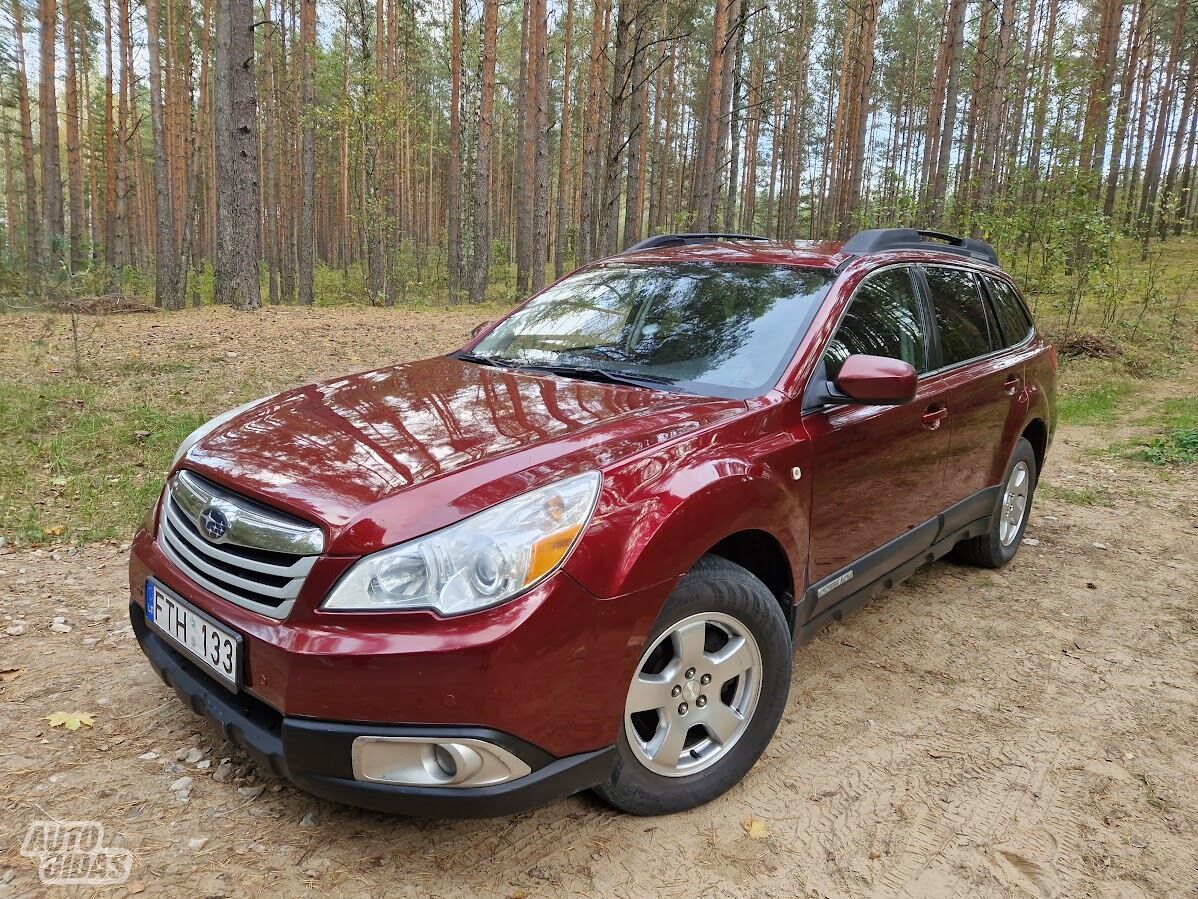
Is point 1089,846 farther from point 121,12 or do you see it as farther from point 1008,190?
point 121,12

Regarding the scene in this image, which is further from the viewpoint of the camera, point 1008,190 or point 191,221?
point 191,221

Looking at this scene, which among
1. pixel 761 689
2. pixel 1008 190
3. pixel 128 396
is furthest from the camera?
pixel 1008 190

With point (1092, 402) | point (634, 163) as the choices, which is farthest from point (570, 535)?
point (634, 163)

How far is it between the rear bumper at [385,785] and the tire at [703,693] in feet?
0.86

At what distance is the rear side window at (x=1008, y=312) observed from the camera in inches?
168

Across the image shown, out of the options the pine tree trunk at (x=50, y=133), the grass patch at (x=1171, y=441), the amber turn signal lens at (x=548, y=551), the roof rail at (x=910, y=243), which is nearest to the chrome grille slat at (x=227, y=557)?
the amber turn signal lens at (x=548, y=551)

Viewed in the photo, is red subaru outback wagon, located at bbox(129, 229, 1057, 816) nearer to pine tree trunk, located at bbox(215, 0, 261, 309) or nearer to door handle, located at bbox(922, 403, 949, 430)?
door handle, located at bbox(922, 403, 949, 430)

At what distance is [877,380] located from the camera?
2.61m

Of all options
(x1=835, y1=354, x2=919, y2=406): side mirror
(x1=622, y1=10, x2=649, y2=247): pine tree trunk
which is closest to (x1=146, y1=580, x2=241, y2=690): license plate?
(x1=835, y1=354, x2=919, y2=406): side mirror

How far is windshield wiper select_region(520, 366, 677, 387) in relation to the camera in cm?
281

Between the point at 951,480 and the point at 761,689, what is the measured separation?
1.72 meters

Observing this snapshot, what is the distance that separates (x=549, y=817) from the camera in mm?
2295

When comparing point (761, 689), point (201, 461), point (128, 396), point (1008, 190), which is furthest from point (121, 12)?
point (761, 689)
